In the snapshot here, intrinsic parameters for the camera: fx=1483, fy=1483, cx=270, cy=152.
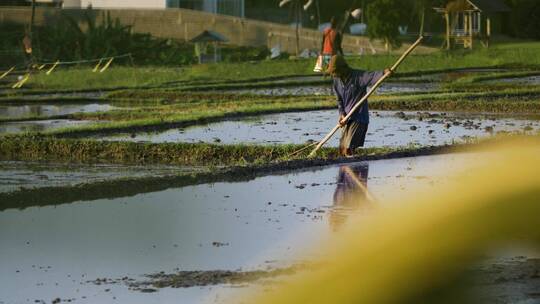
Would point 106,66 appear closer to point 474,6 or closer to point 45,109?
point 45,109

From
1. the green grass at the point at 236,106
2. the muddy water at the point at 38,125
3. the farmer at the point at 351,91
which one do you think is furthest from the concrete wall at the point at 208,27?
the farmer at the point at 351,91

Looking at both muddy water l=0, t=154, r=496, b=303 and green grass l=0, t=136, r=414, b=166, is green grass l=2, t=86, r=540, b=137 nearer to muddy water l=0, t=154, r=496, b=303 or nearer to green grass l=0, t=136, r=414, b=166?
green grass l=0, t=136, r=414, b=166

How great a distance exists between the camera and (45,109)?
22500mm

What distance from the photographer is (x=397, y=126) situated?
1739cm

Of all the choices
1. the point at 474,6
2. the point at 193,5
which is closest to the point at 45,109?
the point at 474,6

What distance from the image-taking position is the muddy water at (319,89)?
81.7 feet

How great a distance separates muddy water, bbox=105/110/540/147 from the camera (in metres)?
15.7

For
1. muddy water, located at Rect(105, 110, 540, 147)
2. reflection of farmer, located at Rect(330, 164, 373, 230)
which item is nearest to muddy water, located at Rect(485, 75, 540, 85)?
muddy water, located at Rect(105, 110, 540, 147)

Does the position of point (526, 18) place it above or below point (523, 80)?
above

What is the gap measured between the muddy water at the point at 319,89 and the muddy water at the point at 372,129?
558 cm

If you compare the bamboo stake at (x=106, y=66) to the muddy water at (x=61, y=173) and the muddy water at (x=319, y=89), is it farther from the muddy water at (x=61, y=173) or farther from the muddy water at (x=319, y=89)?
the muddy water at (x=61, y=173)

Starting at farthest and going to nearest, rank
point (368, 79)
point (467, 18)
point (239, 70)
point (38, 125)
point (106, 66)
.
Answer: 1. point (467, 18)
2. point (106, 66)
3. point (239, 70)
4. point (38, 125)
5. point (368, 79)

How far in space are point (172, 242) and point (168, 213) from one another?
1.20 metres

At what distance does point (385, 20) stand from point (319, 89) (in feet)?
42.3
